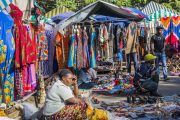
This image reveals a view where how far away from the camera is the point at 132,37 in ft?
41.1

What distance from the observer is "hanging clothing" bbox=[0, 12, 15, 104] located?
7.83 m

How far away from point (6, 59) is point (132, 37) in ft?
18.3

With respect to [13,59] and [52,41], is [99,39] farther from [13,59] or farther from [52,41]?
[13,59]

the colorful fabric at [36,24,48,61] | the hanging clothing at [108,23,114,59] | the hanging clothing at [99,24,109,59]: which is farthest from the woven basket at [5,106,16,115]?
the hanging clothing at [108,23,114,59]

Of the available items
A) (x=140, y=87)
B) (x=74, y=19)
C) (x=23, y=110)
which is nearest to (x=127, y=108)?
(x=140, y=87)

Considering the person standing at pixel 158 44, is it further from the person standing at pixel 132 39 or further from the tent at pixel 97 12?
the tent at pixel 97 12

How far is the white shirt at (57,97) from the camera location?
616 cm

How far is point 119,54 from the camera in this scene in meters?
12.6

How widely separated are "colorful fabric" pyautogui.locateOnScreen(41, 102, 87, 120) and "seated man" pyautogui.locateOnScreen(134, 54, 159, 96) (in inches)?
122

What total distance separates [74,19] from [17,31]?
9.89ft

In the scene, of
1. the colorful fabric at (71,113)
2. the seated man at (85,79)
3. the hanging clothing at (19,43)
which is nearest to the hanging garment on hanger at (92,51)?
the seated man at (85,79)

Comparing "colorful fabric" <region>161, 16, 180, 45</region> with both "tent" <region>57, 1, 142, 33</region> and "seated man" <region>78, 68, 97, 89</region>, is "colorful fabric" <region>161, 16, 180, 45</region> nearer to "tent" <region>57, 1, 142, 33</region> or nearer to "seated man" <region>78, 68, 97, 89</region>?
"tent" <region>57, 1, 142, 33</region>

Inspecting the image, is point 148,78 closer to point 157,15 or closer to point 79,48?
point 79,48

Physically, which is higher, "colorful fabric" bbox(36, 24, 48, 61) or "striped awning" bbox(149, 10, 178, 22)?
"striped awning" bbox(149, 10, 178, 22)
